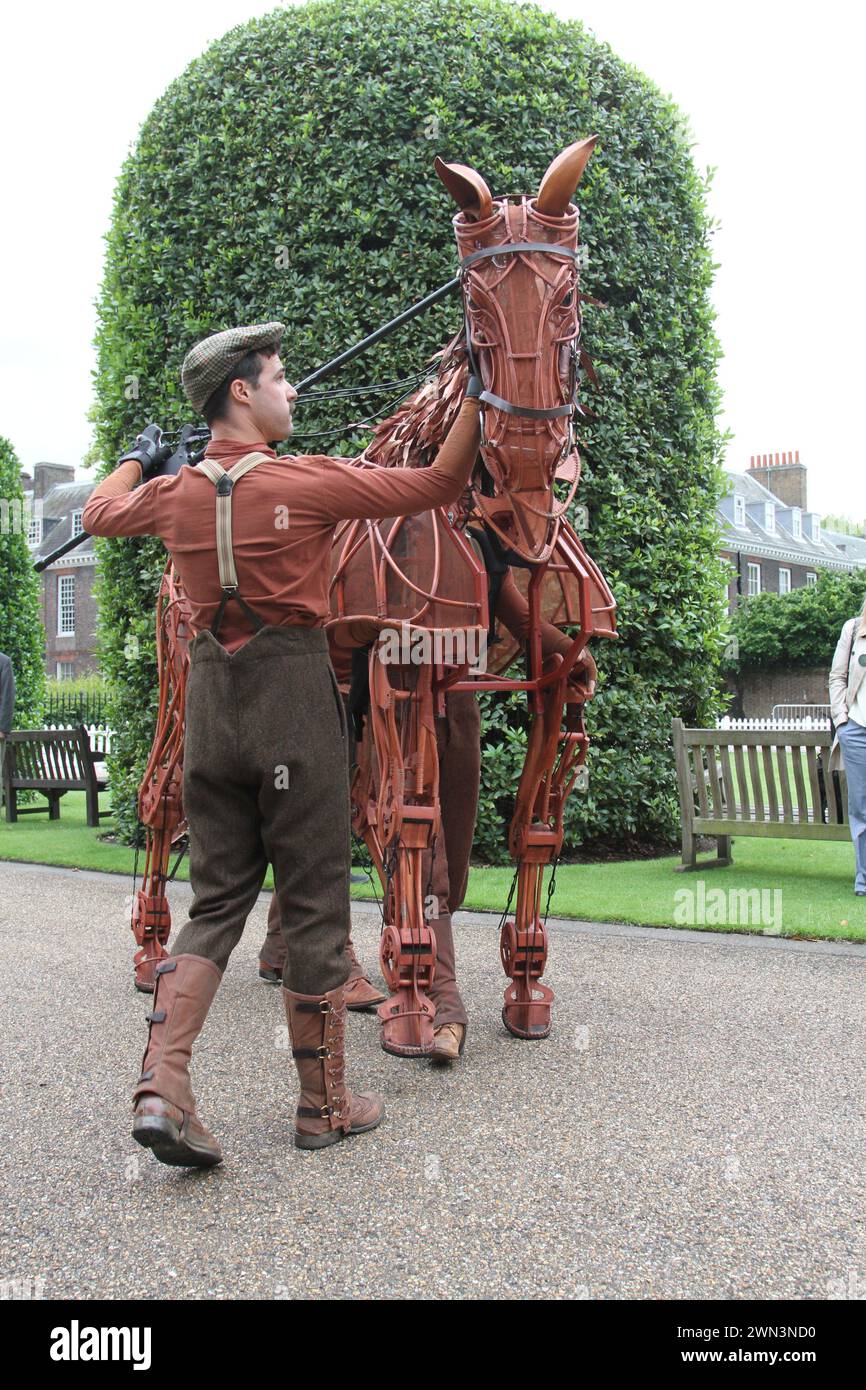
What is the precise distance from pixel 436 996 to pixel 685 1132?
1.17 meters

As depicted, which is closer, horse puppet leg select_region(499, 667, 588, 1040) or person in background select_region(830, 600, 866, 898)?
horse puppet leg select_region(499, 667, 588, 1040)

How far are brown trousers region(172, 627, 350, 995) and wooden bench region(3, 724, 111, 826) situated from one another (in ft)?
30.1

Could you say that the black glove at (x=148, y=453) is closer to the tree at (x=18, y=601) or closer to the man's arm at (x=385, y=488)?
the man's arm at (x=385, y=488)

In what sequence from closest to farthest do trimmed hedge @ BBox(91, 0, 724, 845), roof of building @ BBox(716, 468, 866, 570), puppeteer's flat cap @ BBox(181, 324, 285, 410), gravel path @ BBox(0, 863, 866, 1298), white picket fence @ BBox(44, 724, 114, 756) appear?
gravel path @ BBox(0, 863, 866, 1298), puppeteer's flat cap @ BBox(181, 324, 285, 410), trimmed hedge @ BBox(91, 0, 724, 845), white picket fence @ BBox(44, 724, 114, 756), roof of building @ BBox(716, 468, 866, 570)

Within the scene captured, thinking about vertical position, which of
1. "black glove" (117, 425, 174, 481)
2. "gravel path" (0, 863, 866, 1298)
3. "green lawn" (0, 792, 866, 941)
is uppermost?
"black glove" (117, 425, 174, 481)

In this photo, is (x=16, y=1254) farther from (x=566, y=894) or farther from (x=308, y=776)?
(x=566, y=894)

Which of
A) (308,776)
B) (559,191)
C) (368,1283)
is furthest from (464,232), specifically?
(368,1283)

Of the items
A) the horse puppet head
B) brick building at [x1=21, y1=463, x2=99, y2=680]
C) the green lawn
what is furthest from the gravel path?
brick building at [x1=21, y1=463, x2=99, y2=680]

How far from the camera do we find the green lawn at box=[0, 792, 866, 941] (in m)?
6.80

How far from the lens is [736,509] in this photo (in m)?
47.2

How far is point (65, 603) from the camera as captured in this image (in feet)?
165

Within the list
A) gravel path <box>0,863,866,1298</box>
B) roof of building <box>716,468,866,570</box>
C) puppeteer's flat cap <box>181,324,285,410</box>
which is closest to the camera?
gravel path <box>0,863,866,1298</box>

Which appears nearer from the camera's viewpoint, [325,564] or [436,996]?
[325,564]

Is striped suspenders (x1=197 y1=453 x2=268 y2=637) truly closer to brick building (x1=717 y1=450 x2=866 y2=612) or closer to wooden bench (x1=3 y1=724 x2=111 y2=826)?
wooden bench (x1=3 y1=724 x2=111 y2=826)
